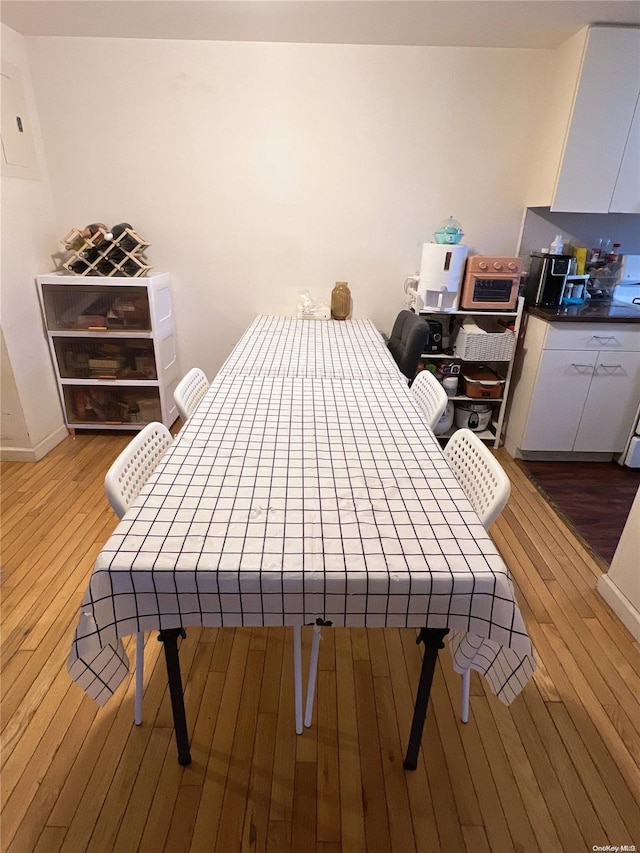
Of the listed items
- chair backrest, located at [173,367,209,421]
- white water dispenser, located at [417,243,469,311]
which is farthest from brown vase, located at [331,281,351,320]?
chair backrest, located at [173,367,209,421]

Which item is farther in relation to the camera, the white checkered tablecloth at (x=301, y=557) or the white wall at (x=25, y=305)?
the white wall at (x=25, y=305)

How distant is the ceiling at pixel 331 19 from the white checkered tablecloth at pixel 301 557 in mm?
2190

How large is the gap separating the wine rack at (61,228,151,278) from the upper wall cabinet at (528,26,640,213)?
2.41 meters

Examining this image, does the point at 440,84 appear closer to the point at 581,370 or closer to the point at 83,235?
the point at 581,370

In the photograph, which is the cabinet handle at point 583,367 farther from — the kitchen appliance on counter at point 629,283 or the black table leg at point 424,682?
the black table leg at point 424,682

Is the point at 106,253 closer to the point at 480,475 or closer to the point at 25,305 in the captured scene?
the point at 25,305

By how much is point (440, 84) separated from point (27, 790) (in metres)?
3.58

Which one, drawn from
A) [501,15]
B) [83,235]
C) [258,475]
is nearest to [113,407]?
[83,235]

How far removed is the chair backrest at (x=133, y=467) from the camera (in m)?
1.16

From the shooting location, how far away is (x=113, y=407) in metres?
3.19

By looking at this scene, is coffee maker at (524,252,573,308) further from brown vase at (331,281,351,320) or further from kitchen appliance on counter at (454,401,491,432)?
brown vase at (331,281,351,320)

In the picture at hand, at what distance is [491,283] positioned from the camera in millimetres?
2754

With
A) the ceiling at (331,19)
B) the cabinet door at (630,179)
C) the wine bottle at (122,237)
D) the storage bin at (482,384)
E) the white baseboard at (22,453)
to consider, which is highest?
the ceiling at (331,19)

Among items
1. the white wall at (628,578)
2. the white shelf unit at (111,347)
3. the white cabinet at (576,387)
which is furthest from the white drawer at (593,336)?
the white shelf unit at (111,347)
